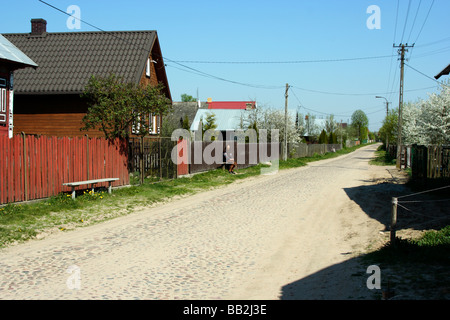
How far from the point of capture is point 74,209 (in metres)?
11.5

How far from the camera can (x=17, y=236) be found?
847cm

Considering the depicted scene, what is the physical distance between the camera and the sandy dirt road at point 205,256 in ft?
18.0

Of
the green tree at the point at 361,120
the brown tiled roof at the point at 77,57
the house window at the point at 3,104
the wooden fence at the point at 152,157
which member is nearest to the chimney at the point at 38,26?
the brown tiled roof at the point at 77,57

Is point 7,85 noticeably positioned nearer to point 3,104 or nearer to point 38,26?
point 3,104

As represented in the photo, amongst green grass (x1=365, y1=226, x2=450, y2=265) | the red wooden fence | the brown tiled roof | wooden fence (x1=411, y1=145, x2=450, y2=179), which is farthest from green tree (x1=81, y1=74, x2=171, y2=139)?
green grass (x1=365, y1=226, x2=450, y2=265)

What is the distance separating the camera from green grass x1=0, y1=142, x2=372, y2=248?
30.0 feet

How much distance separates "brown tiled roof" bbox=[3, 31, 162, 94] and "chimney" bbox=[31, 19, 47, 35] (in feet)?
1.63

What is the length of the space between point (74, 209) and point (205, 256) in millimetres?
5759

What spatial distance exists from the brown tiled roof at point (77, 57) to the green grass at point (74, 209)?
850 cm

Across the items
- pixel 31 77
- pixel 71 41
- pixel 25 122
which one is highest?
pixel 71 41

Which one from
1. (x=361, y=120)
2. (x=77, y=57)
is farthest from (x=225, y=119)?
(x=361, y=120)
